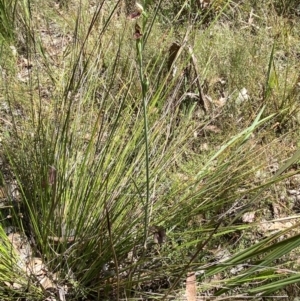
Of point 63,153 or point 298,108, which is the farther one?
point 298,108

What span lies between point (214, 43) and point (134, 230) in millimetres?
1569

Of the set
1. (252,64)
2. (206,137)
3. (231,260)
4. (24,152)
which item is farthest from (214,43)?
(231,260)

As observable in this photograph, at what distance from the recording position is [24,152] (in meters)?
1.68

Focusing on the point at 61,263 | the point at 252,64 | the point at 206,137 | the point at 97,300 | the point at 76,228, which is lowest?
the point at 97,300

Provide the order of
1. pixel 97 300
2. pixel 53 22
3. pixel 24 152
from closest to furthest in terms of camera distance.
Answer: pixel 97 300
pixel 24 152
pixel 53 22

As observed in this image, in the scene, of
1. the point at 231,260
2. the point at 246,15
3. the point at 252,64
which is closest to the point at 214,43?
the point at 252,64

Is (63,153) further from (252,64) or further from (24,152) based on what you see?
(252,64)

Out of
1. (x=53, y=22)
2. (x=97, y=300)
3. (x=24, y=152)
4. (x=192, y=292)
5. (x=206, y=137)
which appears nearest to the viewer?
Answer: (x=192, y=292)

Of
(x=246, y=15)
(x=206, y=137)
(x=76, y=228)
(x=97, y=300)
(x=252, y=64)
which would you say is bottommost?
(x=97, y=300)

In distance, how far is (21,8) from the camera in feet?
8.75

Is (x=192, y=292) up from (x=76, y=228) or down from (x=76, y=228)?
down

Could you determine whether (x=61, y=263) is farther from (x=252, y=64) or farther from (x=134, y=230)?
(x=252, y=64)

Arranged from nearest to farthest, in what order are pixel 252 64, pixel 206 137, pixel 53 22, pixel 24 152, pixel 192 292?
pixel 192 292 < pixel 24 152 < pixel 206 137 < pixel 252 64 < pixel 53 22

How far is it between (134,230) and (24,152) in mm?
494
